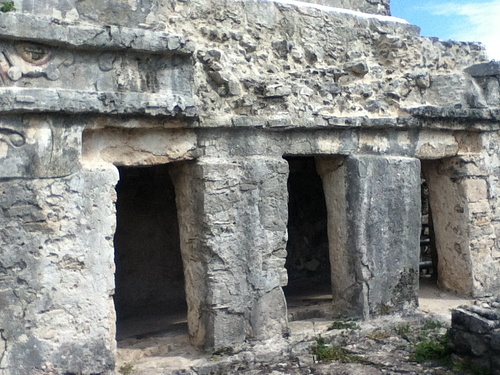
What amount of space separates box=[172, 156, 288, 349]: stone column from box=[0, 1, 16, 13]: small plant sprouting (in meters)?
1.52

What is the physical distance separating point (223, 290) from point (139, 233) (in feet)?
6.31

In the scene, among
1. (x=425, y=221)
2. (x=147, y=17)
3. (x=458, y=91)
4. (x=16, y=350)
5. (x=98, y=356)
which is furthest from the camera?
(x=425, y=221)

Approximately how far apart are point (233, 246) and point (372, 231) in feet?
4.29

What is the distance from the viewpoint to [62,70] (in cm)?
364

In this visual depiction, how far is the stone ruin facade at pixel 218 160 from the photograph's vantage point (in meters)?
3.53

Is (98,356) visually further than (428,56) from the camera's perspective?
No

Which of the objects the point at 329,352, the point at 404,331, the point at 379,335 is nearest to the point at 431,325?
the point at 404,331

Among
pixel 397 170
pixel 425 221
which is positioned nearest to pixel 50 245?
pixel 397 170

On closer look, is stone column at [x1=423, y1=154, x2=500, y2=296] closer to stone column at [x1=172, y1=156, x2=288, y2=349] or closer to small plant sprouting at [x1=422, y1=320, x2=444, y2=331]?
small plant sprouting at [x1=422, y1=320, x2=444, y2=331]

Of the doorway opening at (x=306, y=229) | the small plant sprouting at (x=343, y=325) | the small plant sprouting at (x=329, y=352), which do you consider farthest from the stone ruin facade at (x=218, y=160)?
the doorway opening at (x=306, y=229)

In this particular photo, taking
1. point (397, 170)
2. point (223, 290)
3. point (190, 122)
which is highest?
point (190, 122)

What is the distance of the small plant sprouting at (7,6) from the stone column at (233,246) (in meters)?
1.52

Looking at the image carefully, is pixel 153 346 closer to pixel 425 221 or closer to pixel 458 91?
pixel 458 91

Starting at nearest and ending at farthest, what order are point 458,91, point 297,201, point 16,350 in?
point 16,350 → point 458,91 → point 297,201
